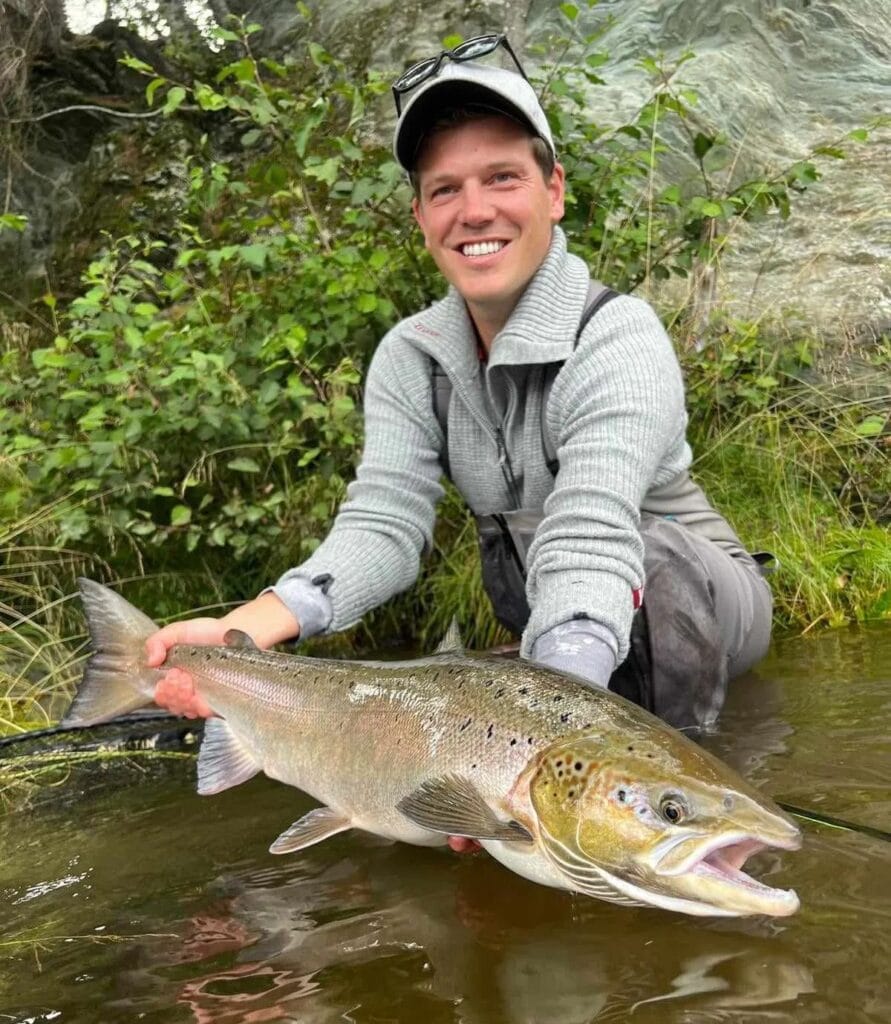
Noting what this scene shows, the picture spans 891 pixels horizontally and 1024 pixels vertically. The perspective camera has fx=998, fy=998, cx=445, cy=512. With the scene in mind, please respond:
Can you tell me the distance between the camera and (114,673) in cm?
292

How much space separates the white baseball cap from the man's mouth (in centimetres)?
32

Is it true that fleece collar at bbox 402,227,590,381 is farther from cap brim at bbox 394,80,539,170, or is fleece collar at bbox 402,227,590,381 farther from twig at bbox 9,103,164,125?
twig at bbox 9,103,164,125

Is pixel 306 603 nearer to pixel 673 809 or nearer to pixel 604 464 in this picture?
pixel 604 464

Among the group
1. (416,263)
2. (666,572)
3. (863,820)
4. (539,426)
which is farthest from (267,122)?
(863,820)

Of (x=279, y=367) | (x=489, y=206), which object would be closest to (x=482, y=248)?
(x=489, y=206)

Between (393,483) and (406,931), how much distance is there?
1.55 m

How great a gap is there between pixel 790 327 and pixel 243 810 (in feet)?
13.5

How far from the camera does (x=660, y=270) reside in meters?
4.81

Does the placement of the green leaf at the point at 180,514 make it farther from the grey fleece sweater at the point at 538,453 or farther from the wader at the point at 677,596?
the wader at the point at 677,596

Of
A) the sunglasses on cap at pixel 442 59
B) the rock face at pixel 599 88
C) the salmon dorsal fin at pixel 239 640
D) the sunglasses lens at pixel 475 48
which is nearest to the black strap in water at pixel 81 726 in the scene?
the salmon dorsal fin at pixel 239 640

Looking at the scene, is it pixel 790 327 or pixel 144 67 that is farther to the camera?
pixel 790 327

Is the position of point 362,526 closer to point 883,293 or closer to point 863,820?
point 863,820

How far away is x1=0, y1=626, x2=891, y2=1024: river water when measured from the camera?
1.65 m

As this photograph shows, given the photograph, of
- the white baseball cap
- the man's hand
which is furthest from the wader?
the man's hand
